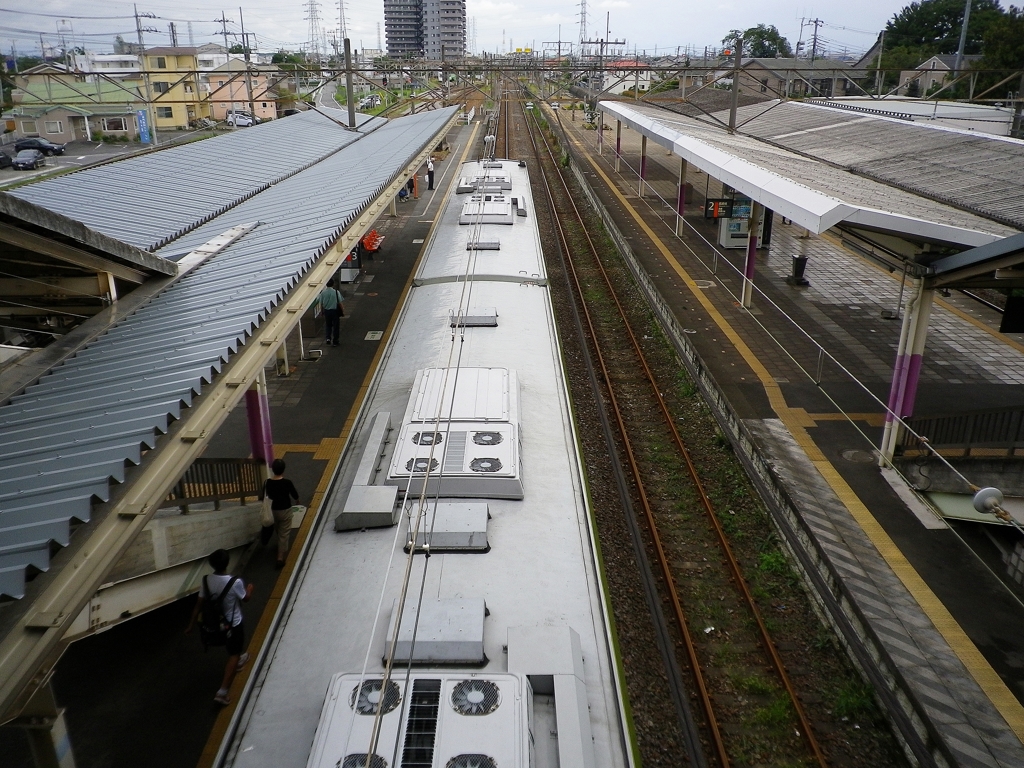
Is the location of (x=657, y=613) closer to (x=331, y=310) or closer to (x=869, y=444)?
(x=869, y=444)

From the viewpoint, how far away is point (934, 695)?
6.89m

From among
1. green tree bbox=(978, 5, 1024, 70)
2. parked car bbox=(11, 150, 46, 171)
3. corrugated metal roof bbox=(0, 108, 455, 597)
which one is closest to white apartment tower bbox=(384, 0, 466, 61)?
green tree bbox=(978, 5, 1024, 70)

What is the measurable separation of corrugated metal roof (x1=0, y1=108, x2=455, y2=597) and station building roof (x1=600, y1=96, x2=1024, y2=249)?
21.9 feet

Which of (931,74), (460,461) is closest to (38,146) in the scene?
(460,461)

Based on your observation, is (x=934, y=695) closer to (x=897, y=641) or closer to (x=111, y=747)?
(x=897, y=641)

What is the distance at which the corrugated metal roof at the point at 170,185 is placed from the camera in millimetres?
10242

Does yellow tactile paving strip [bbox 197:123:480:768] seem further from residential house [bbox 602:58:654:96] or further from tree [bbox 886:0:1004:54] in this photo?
tree [bbox 886:0:1004:54]

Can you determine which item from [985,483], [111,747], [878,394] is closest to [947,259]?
[985,483]

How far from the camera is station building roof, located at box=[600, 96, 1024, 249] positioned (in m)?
9.84

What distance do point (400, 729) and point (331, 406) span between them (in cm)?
919

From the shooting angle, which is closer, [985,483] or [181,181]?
[985,483]

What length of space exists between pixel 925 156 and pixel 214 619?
16387 millimetres

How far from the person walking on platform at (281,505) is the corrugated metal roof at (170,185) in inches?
126

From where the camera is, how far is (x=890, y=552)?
29.3ft
